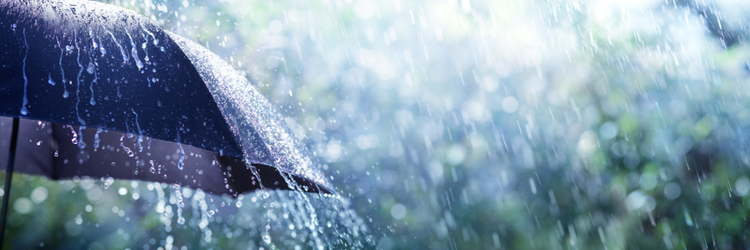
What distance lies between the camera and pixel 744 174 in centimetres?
533

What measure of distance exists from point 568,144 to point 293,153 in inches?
258

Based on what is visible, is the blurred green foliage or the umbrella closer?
the umbrella

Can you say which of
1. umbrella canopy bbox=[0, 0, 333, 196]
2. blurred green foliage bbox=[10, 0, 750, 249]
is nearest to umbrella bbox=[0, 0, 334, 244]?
umbrella canopy bbox=[0, 0, 333, 196]

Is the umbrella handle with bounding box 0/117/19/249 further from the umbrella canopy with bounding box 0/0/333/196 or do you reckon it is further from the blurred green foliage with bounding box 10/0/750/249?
the blurred green foliage with bounding box 10/0/750/249

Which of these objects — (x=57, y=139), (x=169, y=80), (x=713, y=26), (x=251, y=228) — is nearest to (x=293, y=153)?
(x=169, y=80)

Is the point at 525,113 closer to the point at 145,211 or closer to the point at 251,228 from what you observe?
the point at 251,228

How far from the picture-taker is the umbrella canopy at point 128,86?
1.01 m

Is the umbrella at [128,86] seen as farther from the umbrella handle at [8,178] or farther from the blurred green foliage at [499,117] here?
→ the blurred green foliage at [499,117]

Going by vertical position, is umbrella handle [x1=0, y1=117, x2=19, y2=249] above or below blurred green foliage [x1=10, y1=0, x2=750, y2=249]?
above

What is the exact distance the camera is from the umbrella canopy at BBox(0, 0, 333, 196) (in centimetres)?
101

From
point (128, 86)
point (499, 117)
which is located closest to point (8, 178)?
point (128, 86)

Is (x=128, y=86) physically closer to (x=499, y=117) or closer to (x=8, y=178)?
(x=8, y=178)

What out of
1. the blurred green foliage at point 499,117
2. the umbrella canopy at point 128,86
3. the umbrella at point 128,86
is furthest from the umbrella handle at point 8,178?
the blurred green foliage at point 499,117

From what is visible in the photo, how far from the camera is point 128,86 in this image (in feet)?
3.66
